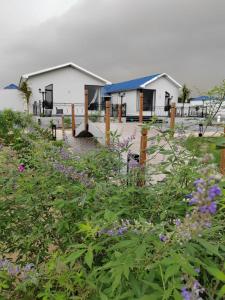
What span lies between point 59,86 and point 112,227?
24.0 metres

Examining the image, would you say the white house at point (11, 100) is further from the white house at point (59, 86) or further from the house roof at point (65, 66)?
the house roof at point (65, 66)

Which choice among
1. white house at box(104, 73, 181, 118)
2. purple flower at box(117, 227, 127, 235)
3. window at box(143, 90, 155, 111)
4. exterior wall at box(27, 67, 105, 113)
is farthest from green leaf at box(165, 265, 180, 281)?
window at box(143, 90, 155, 111)

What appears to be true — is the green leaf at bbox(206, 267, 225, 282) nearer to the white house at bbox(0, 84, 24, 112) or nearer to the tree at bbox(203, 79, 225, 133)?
the tree at bbox(203, 79, 225, 133)

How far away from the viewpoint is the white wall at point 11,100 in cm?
2686

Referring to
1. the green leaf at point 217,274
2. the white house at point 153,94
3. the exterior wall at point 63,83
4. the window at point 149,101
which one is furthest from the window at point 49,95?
the green leaf at point 217,274

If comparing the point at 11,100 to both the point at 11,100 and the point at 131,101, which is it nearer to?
the point at 11,100

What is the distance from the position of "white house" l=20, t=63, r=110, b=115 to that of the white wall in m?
2.26

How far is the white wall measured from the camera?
26859 millimetres

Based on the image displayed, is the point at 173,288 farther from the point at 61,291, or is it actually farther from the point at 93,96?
the point at 93,96

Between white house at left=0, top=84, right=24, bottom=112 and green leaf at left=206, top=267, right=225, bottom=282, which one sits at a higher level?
white house at left=0, top=84, right=24, bottom=112

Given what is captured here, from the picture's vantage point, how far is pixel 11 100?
2706 cm

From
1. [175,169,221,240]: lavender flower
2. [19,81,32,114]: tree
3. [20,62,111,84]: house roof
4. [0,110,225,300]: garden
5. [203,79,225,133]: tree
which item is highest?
[20,62,111,84]: house roof

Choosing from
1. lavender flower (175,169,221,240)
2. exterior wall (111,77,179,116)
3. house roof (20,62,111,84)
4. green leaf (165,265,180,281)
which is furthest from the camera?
exterior wall (111,77,179,116)

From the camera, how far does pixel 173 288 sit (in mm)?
1110
